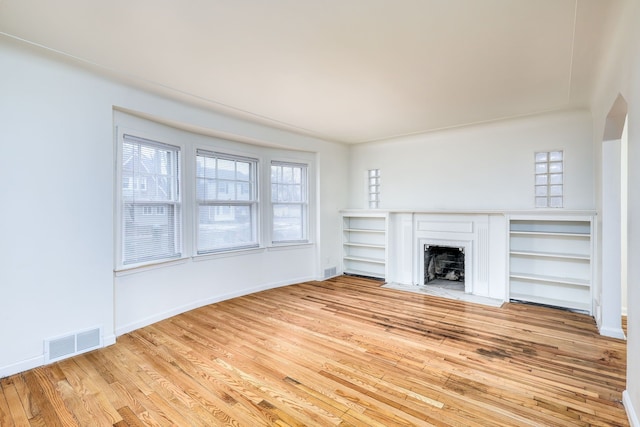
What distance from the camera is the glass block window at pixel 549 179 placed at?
4.27 meters

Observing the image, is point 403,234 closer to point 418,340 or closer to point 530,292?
point 530,292

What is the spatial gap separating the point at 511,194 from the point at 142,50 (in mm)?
4918

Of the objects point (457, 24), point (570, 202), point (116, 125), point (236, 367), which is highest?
point (457, 24)

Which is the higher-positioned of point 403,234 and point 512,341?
point 403,234

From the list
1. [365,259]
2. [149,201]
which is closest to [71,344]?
[149,201]

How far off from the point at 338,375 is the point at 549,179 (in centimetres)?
401

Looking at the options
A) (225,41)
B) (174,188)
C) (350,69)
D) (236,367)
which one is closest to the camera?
(225,41)

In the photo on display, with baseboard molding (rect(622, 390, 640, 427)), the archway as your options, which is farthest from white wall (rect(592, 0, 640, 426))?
the archway

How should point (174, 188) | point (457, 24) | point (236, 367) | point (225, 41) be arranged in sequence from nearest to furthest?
point (457, 24), point (225, 41), point (236, 367), point (174, 188)

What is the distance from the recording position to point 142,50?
253cm

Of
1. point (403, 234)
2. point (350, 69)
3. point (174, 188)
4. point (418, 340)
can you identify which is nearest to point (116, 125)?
point (174, 188)

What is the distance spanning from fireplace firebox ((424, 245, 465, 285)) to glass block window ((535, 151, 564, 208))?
1.46 m

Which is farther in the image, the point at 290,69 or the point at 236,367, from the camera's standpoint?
the point at 290,69

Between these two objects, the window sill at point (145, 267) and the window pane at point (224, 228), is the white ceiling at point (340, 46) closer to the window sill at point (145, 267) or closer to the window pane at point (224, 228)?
the window pane at point (224, 228)
